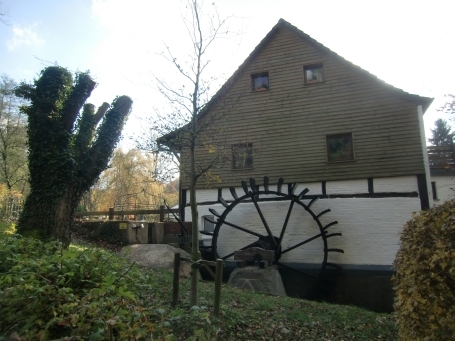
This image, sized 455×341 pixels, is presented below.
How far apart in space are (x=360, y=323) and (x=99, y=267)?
185 inches

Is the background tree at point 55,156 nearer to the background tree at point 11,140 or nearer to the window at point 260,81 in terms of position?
the window at point 260,81

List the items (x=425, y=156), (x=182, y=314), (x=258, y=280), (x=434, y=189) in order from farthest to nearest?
(x=434, y=189) < (x=425, y=156) < (x=258, y=280) < (x=182, y=314)

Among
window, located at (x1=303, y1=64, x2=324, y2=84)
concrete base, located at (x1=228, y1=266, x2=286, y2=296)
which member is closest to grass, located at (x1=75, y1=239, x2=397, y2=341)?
concrete base, located at (x1=228, y1=266, x2=286, y2=296)

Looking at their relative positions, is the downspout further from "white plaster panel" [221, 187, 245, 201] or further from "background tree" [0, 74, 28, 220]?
"background tree" [0, 74, 28, 220]

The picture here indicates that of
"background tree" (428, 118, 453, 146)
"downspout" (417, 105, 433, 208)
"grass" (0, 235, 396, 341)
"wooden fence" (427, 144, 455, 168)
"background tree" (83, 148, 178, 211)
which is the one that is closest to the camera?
"grass" (0, 235, 396, 341)

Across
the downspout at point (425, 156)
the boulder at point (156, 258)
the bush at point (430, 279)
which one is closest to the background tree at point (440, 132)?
the downspout at point (425, 156)

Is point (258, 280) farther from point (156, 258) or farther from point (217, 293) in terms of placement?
point (217, 293)

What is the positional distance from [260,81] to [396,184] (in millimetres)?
5722

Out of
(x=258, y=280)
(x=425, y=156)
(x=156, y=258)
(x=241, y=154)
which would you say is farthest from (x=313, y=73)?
(x=156, y=258)

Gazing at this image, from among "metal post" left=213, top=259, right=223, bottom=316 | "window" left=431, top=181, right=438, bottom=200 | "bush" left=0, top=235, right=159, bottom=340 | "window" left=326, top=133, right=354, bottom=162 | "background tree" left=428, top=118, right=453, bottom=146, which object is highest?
"background tree" left=428, top=118, right=453, bottom=146

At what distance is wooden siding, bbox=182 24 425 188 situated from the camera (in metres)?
11.2

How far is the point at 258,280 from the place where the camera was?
32.1ft

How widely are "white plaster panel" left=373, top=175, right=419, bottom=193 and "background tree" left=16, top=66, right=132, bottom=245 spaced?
794 cm

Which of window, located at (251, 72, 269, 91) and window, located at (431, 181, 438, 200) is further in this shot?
window, located at (431, 181, 438, 200)
